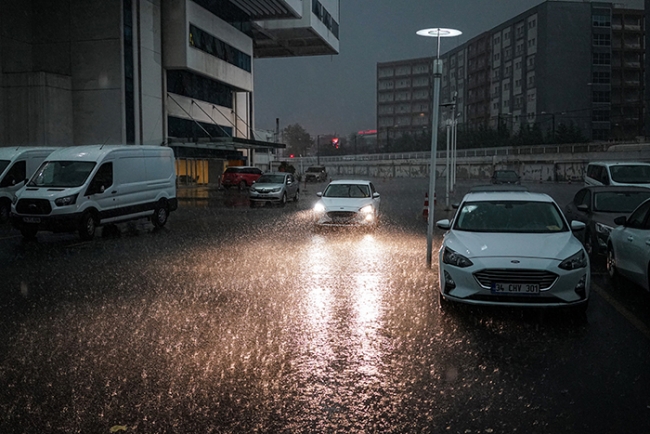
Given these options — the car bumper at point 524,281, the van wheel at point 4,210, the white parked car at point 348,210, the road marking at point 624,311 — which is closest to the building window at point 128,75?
the van wheel at point 4,210

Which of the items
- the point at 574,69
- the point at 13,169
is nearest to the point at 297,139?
the point at 574,69

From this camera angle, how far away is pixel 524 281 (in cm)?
732

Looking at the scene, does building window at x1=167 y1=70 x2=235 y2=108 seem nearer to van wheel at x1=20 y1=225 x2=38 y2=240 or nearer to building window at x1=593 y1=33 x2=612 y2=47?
van wheel at x1=20 y1=225 x2=38 y2=240

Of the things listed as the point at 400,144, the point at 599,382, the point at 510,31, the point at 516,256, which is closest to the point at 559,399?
the point at 599,382

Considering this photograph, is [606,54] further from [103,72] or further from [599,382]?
[599,382]

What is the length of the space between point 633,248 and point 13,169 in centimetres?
1930

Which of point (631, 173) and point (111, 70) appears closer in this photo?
point (631, 173)

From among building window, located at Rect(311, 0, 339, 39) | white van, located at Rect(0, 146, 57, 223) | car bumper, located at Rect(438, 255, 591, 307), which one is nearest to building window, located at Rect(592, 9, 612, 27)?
building window, located at Rect(311, 0, 339, 39)

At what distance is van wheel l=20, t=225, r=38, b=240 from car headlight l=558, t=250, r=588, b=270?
13.0 metres

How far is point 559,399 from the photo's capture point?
189 inches

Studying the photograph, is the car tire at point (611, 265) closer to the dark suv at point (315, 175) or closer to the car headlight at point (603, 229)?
the car headlight at point (603, 229)

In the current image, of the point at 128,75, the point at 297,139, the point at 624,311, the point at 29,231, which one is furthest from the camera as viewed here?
the point at 297,139

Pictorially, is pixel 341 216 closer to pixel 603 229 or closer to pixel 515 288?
pixel 603 229

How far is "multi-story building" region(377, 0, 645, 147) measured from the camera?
307 feet
